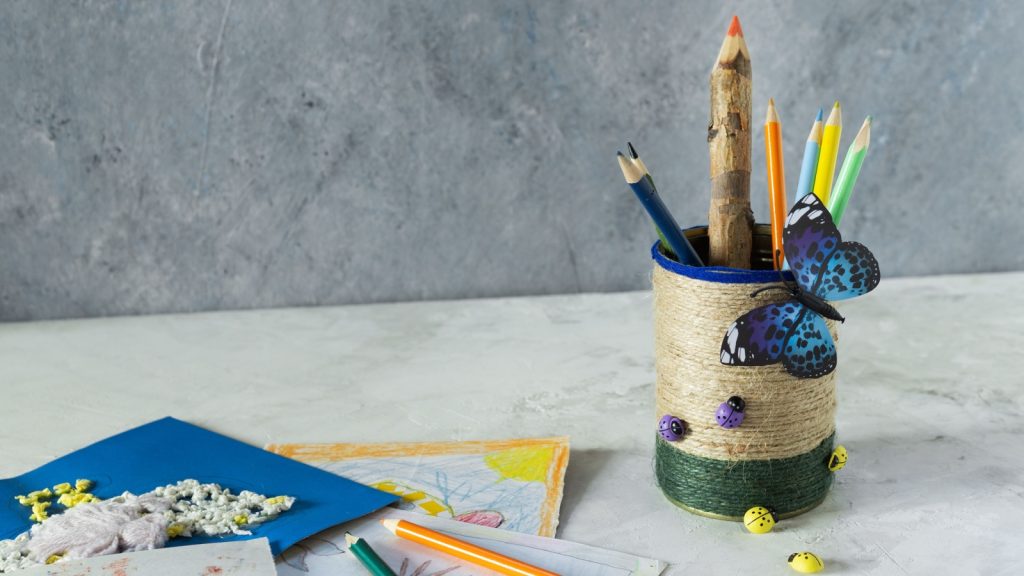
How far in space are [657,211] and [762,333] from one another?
0.09 m

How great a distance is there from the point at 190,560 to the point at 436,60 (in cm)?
64

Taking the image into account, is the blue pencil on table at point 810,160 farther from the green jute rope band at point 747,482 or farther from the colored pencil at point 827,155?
the green jute rope band at point 747,482

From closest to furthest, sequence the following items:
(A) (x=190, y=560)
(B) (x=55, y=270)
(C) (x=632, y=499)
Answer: (A) (x=190, y=560)
(C) (x=632, y=499)
(B) (x=55, y=270)

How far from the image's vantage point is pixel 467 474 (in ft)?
2.42

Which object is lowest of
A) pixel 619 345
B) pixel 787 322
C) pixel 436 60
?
pixel 619 345

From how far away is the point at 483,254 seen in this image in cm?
118

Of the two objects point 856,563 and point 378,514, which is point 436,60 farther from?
point 856,563

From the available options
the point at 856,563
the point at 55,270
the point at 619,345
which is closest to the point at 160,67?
the point at 55,270

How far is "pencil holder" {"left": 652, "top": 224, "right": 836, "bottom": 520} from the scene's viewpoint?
639 millimetres

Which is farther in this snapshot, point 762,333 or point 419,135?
point 419,135

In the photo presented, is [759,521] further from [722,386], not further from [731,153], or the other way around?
[731,153]

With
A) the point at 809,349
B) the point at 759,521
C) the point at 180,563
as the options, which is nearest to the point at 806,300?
the point at 809,349

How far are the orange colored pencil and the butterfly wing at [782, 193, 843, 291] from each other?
21cm

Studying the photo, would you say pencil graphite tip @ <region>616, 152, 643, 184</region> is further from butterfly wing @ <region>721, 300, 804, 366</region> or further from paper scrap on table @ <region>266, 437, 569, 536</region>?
paper scrap on table @ <region>266, 437, 569, 536</region>
